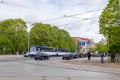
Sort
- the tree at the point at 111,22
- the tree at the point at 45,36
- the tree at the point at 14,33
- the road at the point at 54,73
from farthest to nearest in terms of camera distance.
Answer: the tree at the point at 45,36 < the tree at the point at 14,33 < the tree at the point at 111,22 < the road at the point at 54,73

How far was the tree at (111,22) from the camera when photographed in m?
50.8

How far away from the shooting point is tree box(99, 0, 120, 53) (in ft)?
167

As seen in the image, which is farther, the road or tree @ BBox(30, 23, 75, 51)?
tree @ BBox(30, 23, 75, 51)

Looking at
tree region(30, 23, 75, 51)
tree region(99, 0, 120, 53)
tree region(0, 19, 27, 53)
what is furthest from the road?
tree region(30, 23, 75, 51)

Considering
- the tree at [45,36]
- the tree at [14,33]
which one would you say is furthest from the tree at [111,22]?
the tree at [45,36]

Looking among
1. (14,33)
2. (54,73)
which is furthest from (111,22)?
(14,33)

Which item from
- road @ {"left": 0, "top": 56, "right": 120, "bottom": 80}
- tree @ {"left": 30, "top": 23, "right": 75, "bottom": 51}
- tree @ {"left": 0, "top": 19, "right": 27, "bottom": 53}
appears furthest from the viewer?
tree @ {"left": 30, "top": 23, "right": 75, "bottom": 51}

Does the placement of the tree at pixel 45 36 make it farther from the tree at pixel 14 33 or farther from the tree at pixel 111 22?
the tree at pixel 111 22

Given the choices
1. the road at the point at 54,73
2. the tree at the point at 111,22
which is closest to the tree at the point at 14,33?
the tree at the point at 111,22

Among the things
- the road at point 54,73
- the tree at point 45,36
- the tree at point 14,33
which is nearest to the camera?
the road at point 54,73

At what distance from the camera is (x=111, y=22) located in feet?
168

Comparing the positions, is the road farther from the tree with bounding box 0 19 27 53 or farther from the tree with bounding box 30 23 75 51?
the tree with bounding box 30 23 75 51

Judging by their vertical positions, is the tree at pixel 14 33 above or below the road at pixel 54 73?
above

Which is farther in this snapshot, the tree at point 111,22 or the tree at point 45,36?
the tree at point 45,36
